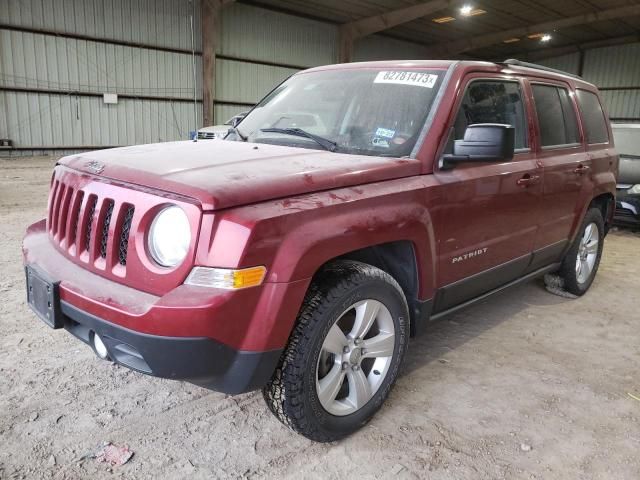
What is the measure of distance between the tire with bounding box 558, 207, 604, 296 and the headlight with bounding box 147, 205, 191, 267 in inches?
134

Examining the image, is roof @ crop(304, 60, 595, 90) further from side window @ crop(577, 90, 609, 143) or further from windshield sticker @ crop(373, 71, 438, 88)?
side window @ crop(577, 90, 609, 143)

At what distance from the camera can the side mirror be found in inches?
102

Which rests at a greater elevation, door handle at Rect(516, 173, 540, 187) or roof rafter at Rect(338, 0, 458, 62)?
roof rafter at Rect(338, 0, 458, 62)

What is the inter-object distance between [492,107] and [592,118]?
5.70 feet

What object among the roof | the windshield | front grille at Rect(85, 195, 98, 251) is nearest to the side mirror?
the windshield

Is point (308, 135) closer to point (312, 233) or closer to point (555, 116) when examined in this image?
point (312, 233)

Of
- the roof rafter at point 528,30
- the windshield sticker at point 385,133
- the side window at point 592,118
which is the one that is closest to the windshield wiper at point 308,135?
the windshield sticker at point 385,133

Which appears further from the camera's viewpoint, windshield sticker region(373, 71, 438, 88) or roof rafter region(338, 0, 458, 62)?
roof rafter region(338, 0, 458, 62)

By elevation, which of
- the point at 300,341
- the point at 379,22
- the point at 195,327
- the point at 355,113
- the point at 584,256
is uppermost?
the point at 379,22

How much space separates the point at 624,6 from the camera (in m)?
18.2

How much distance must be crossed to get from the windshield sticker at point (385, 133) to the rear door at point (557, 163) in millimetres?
1274

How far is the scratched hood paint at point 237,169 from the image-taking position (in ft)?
6.46

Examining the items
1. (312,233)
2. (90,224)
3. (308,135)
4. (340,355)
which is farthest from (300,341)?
(308,135)

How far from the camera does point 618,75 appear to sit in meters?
24.6
